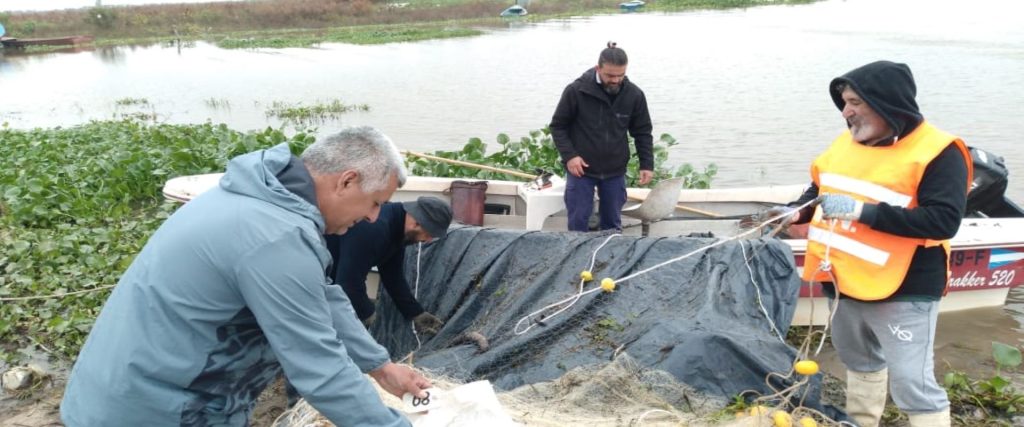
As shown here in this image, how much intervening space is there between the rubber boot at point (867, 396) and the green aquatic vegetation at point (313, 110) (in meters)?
13.9

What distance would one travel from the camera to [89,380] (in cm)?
192

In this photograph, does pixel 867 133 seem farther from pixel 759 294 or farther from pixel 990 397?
pixel 990 397

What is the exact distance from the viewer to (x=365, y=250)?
4.00m

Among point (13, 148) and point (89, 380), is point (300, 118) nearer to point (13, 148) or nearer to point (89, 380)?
point (13, 148)

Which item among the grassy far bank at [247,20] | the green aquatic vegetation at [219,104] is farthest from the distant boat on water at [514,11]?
the green aquatic vegetation at [219,104]

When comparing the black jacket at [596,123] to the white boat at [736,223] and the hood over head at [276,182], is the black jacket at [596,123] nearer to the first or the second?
the white boat at [736,223]

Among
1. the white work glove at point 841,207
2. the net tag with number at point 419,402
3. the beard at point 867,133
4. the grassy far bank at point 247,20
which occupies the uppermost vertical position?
the grassy far bank at point 247,20

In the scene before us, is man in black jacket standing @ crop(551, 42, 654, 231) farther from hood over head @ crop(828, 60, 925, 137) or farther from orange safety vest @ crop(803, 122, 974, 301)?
hood over head @ crop(828, 60, 925, 137)

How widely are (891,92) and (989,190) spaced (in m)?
3.78

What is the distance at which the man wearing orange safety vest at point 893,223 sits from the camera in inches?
108

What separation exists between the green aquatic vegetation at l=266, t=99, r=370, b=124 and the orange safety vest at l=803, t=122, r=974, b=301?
1390cm

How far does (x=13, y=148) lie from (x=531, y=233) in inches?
331

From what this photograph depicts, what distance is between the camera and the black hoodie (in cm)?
271

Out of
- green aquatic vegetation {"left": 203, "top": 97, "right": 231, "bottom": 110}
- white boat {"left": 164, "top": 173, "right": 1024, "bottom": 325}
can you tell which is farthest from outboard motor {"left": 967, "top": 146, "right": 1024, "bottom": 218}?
green aquatic vegetation {"left": 203, "top": 97, "right": 231, "bottom": 110}
